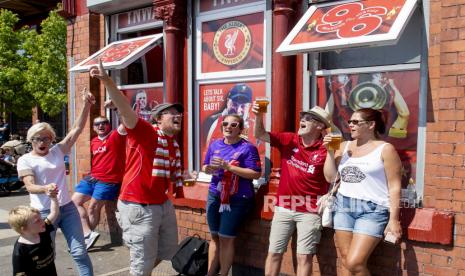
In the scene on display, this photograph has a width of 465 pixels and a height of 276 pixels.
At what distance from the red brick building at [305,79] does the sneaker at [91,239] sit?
0.32 m

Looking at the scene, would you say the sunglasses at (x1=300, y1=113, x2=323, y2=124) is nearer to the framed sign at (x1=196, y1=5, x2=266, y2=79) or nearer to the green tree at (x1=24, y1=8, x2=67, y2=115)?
the framed sign at (x1=196, y1=5, x2=266, y2=79)

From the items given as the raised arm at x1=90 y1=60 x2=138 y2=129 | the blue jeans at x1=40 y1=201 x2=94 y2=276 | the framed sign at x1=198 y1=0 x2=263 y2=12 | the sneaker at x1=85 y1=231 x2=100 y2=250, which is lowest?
the sneaker at x1=85 y1=231 x2=100 y2=250

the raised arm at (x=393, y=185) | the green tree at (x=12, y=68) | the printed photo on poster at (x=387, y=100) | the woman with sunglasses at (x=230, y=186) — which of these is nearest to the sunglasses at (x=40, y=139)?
the woman with sunglasses at (x=230, y=186)

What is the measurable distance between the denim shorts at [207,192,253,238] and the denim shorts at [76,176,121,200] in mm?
1838

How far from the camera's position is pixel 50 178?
12.7ft

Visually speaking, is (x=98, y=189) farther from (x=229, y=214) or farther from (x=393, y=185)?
(x=393, y=185)

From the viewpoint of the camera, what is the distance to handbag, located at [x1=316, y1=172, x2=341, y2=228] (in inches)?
145

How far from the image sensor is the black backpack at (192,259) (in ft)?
15.3

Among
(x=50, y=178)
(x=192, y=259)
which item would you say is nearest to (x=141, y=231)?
(x=50, y=178)

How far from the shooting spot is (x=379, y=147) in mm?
3406

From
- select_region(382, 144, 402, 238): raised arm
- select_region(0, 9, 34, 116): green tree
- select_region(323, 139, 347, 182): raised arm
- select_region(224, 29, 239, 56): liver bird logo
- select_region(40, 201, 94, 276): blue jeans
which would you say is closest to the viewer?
select_region(382, 144, 402, 238): raised arm

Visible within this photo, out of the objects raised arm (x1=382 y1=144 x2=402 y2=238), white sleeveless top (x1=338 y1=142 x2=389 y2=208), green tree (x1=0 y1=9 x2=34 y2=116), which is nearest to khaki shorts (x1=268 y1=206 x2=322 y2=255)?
white sleeveless top (x1=338 y1=142 x2=389 y2=208)

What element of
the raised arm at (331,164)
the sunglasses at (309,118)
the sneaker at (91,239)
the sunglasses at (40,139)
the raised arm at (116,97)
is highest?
the raised arm at (116,97)

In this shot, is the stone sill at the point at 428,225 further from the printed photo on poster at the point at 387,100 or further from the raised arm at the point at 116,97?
the raised arm at the point at 116,97
